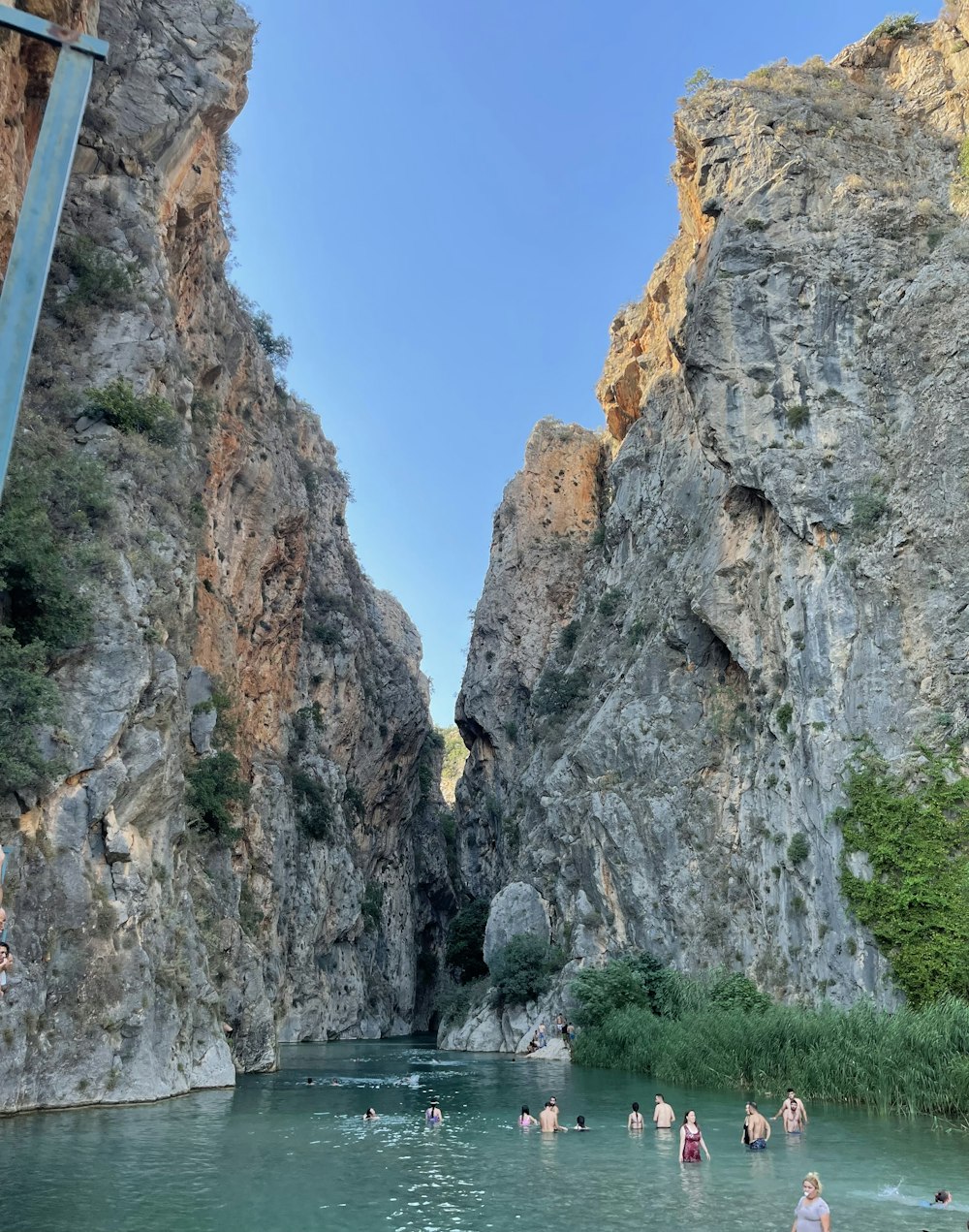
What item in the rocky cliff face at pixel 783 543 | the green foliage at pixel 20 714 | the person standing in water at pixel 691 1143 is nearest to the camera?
the person standing in water at pixel 691 1143

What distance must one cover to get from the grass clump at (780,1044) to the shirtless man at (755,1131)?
13.7ft

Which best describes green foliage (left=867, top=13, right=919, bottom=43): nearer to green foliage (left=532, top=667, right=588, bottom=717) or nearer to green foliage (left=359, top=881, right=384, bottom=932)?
green foliage (left=532, top=667, right=588, bottom=717)

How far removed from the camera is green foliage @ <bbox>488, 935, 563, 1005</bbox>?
4438 centimetres

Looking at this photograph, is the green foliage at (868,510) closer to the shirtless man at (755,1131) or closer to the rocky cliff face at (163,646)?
the shirtless man at (755,1131)

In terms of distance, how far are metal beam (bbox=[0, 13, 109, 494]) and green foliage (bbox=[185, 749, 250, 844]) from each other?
101 feet

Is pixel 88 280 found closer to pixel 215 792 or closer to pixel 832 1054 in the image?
pixel 215 792

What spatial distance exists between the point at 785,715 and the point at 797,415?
11.6 meters

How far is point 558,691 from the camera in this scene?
55.8 meters

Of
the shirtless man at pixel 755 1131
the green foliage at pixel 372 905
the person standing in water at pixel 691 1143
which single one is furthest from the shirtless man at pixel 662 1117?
the green foliage at pixel 372 905

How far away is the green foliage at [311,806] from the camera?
53969mm

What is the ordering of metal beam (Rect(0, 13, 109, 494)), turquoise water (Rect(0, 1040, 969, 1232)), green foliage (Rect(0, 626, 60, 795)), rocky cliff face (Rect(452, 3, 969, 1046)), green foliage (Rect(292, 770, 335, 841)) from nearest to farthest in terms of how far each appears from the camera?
1. metal beam (Rect(0, 13, 109, 494))
2. turquoise water (Rect(0, 1040, 969, 1232))
3. green foliage (Rect(0, 626, 60, 795))
4. rocky cliff face (Rect(452, 3, 969, 1046))
5. green foliage (Rect(292, 770, 335, 841))

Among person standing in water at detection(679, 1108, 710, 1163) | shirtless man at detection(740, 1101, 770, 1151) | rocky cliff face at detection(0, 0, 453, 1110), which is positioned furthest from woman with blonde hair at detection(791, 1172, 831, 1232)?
rocky cliff face at detection(0, 0, 453, 1110)

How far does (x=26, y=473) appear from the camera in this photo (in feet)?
81.1

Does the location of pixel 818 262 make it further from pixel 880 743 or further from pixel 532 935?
pixel 532 935
